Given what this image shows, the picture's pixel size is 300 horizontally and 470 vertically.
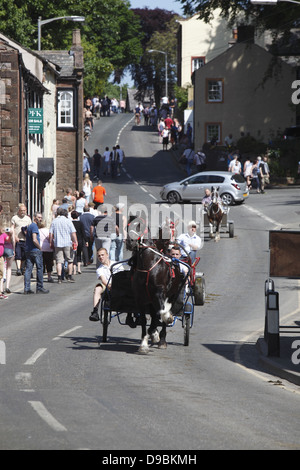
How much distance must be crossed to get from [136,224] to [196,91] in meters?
49.2

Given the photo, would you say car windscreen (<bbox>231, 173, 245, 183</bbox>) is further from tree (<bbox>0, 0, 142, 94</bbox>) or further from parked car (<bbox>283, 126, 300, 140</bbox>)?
tree (<bbox>0, 0, 142, 94</bbox>)

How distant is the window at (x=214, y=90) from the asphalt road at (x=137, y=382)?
3684 centimetres

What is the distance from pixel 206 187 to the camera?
43312mm

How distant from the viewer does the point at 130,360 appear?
14.0m

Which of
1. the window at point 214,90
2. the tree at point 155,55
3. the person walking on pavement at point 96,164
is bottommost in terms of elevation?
the person walking on pavement at point 96,164

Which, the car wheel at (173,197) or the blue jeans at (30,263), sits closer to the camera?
the blue jeans at (30,263)

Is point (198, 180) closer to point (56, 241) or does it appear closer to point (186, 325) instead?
point (56, 241)

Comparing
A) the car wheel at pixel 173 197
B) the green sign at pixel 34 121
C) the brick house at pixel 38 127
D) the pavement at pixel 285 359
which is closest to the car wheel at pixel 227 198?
the car wheel at pixel 173 197

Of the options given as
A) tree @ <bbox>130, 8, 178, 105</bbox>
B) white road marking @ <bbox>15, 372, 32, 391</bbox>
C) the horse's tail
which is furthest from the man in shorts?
tree @ <bbox>130, 8, 178, 105</bbox>

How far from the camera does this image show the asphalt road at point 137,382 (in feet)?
28.7

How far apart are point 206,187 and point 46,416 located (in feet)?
112

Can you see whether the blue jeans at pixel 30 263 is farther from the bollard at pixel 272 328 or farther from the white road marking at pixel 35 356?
the bollard at pixel 272 328

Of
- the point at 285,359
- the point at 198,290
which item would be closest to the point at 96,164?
the point at 198,290

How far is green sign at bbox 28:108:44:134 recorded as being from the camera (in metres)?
35.1
